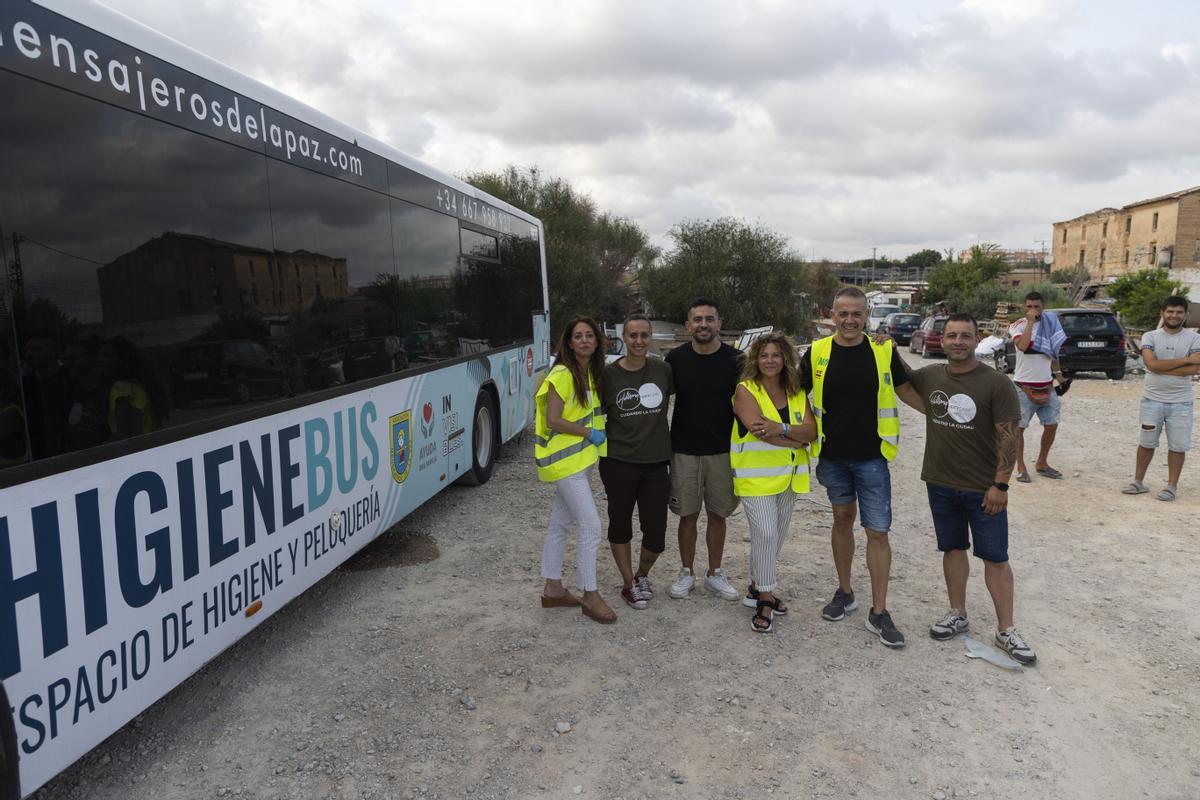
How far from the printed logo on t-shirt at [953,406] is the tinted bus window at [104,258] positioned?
3480mm

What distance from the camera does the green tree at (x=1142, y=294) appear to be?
25781 mm

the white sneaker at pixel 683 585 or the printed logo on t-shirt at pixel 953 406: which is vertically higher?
the printed logo on t-shirt at pixel 953 406

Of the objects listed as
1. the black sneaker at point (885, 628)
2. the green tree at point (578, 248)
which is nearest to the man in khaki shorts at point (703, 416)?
the black sneaker at point (885, 628)

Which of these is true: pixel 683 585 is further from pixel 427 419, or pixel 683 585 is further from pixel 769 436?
pixel 427 419

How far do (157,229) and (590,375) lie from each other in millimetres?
2234

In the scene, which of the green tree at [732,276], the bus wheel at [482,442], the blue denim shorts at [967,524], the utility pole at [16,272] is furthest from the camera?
the green tree at [732,276]

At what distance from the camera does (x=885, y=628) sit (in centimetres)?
426

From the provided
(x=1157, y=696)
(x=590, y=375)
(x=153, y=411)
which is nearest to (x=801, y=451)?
(x=590, y=375)

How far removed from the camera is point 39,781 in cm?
253

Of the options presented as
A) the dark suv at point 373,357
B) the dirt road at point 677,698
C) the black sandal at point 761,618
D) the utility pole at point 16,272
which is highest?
the utility pole at point 16,272

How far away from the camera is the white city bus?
2.51m

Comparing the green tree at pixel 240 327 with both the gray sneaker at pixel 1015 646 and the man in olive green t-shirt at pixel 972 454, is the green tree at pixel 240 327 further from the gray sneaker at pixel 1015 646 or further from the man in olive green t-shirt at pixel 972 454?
the gray sneaker at pixel 1015 646

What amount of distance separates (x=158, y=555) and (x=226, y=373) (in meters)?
0.86

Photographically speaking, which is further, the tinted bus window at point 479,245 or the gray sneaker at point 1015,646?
the tinted bus window at point 479,245
